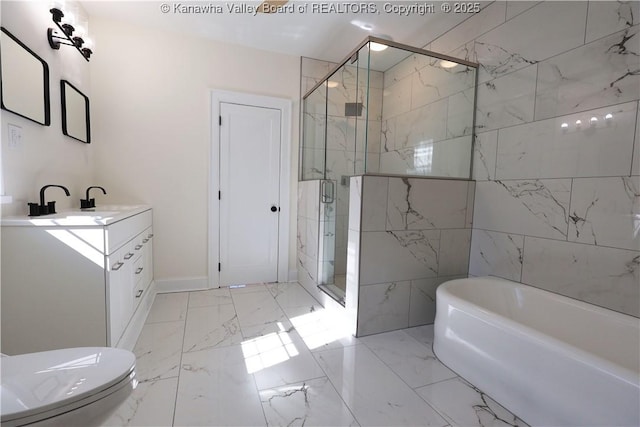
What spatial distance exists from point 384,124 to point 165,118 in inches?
86.3

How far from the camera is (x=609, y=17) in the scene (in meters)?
1.64

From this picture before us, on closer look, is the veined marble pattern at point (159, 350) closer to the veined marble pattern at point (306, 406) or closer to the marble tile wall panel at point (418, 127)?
the veined marble pattern at point (306, 406)

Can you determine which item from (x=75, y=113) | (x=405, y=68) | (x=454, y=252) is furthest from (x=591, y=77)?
(x=75, y=113)

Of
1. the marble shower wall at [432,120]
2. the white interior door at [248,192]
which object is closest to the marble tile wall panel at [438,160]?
the marble shower wall at [432,120]

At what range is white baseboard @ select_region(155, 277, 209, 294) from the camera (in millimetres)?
2967

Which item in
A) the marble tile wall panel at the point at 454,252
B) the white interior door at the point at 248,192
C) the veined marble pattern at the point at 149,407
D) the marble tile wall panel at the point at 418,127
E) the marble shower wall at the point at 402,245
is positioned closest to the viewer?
the veined marble pattern at the point at 149,407

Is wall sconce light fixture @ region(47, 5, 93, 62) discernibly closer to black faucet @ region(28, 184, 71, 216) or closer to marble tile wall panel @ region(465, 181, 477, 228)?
black faucet @ region(28, 184, 71, 216)

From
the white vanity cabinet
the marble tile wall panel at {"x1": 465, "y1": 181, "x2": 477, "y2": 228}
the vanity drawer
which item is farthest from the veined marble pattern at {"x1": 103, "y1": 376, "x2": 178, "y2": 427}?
the marble tile wall panel at {"x1": 465, "y1": 181, "x2": 477, "y2": 228}

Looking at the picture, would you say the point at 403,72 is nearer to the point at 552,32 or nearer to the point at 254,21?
the point at 552,32

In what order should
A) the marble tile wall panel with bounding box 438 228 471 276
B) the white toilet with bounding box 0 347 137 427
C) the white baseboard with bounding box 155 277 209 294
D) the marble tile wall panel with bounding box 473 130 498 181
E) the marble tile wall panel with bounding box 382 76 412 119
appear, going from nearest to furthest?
the white toilet with bounding box 0 347 137 427
the marble tile wall panel with bounding box 473 130 498 181
the marble tile wall panel with bounding box 438 228 471 276
the marble tile wall panel with bounding box 382 76 412 119
the white baseboard with bounding box 155 277 209 294

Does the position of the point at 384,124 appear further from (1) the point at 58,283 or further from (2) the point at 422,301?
(1) the point at 58,283

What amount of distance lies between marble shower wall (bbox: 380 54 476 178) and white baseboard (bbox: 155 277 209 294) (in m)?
2.22

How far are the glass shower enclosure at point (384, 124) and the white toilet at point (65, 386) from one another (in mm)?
1767

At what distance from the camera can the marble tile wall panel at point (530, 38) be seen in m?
1.80
